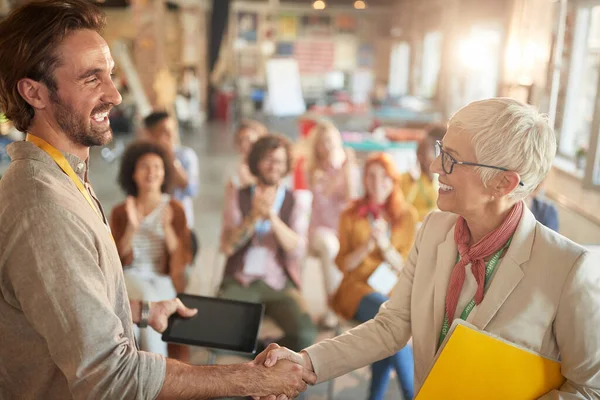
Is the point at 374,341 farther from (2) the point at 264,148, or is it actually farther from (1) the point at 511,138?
(2) the point at 264,148

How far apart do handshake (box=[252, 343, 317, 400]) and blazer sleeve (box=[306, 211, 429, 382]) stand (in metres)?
0.04

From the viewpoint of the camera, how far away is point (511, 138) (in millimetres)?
1560

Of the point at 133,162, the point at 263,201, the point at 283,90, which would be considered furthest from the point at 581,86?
the point at 283,90

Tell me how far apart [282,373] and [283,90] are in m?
9.86

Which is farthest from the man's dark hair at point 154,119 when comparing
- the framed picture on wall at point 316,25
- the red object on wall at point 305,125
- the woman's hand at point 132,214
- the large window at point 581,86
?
the framed picture on wall at point 316,25

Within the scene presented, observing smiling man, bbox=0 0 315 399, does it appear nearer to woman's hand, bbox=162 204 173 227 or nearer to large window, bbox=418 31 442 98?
woman's hand, bbox=162 204 173 227

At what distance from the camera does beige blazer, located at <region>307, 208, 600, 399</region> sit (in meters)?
1.49

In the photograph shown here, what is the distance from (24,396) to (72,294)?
0.33 meters

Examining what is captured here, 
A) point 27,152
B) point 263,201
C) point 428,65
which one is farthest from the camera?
point 428,65

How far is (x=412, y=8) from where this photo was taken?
44.8ft

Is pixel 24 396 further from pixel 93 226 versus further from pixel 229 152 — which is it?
pixel 229 152

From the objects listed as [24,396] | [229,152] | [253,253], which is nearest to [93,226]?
[24,396]

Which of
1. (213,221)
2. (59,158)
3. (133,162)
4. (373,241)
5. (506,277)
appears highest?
(59,158)

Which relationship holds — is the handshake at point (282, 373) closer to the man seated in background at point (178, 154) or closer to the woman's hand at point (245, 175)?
the woman's hand at point (245, 175)
